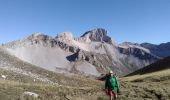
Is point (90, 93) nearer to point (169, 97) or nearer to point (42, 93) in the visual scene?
point (42, 93)

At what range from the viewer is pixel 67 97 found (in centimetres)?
3497

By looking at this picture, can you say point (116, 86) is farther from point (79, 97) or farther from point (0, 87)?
point (0, 87)

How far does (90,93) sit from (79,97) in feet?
10.1

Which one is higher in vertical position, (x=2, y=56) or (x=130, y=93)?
(x=2, y=56)

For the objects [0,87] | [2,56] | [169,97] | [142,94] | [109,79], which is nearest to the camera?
[109,79]

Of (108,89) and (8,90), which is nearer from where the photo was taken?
(108,89)

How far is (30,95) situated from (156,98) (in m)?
12.0

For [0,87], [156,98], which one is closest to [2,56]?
[0,87]

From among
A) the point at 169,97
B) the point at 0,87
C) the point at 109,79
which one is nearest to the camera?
the point at 109,79

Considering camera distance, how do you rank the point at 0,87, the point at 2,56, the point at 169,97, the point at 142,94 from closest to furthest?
the point at 169,97 < the point at 142,94 < the point at 0,87 < the point at 2,56

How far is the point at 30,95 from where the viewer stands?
32.2 metres

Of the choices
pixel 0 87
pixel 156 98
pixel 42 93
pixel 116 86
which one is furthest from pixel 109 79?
pixel 0 87

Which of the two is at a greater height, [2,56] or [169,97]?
[2,56]

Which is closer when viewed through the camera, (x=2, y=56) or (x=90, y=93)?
(x=90, y=93)
